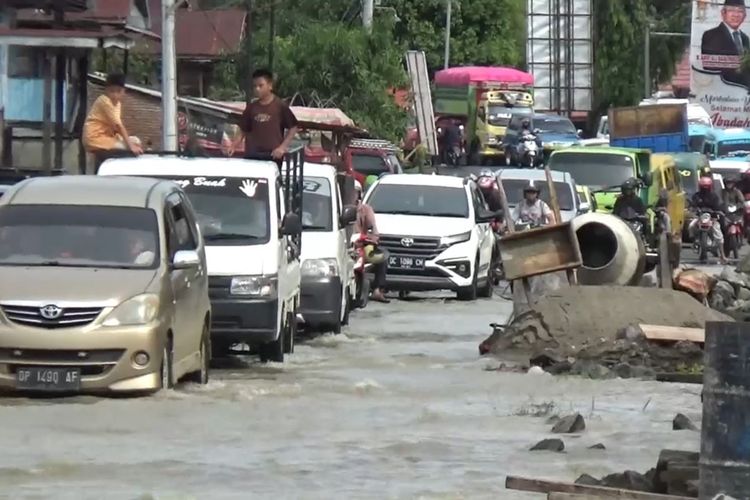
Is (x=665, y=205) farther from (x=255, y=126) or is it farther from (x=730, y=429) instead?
(x=730, y=429)

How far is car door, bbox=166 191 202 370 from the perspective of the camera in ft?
51.5

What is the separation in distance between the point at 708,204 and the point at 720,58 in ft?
108

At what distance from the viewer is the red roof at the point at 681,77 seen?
324ft

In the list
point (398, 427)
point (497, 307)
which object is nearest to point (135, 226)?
point (398, 427)

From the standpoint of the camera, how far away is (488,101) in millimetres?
71188

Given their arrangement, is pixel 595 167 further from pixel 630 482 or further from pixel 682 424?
pixel 630 482

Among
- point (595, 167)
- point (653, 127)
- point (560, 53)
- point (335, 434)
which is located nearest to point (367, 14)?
point (595, 167)

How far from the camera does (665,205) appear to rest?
→ 3928 centimetres

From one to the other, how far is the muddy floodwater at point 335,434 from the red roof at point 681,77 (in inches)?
3188

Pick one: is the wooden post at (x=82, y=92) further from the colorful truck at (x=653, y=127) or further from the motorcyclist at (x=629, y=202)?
the colorful truck at (x=653, y=127)

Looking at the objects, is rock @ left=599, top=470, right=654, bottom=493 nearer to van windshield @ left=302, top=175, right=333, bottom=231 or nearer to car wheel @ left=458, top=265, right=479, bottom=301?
van windshield @ left=302, top=175, right=333, bottom=231

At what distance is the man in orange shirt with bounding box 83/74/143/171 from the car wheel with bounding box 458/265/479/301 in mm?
9153

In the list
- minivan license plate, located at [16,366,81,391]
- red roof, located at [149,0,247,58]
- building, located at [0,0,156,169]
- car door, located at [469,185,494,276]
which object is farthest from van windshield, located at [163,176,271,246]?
red roof, located at [149,0,247,58]

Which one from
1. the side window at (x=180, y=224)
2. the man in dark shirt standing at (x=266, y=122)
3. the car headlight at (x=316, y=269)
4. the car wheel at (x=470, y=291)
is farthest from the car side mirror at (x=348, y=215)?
the car wheel at (x=470, y=291)
